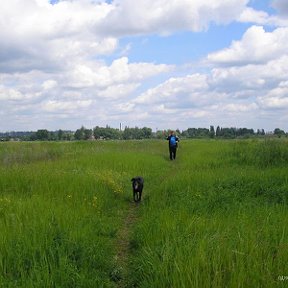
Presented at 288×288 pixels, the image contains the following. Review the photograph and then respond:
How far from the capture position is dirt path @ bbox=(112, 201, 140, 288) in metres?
5.92

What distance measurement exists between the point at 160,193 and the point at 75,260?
19.2ft

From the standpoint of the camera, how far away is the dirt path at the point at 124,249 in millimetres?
5920

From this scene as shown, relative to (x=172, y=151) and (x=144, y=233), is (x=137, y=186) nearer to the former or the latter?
(x=144, y=233)

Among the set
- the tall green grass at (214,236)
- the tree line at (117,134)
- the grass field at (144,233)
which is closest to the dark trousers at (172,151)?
the grass field at (144,233)

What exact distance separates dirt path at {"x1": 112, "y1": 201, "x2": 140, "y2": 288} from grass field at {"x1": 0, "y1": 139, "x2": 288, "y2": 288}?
20mm

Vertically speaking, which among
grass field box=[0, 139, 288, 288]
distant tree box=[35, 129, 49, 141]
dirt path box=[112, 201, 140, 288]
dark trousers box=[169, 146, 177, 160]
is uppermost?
distant tree box=[35, 129, 49, 141]

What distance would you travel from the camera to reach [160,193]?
38.5 ft

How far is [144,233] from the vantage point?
7320 mm

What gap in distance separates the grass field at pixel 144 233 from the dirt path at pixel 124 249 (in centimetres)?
2

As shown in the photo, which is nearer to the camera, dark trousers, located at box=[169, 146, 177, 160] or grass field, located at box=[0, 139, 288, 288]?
grass field, located at box=[0, 139, 288, 288]

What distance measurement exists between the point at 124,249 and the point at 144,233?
50 cm

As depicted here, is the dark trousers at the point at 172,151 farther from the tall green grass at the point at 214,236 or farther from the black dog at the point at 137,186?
the black dog at the point at 137,186

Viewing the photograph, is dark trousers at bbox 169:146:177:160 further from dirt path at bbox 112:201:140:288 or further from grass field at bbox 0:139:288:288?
dirt path at bbox 112:201:140:288

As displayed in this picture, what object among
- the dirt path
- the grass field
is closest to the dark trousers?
the grass field
